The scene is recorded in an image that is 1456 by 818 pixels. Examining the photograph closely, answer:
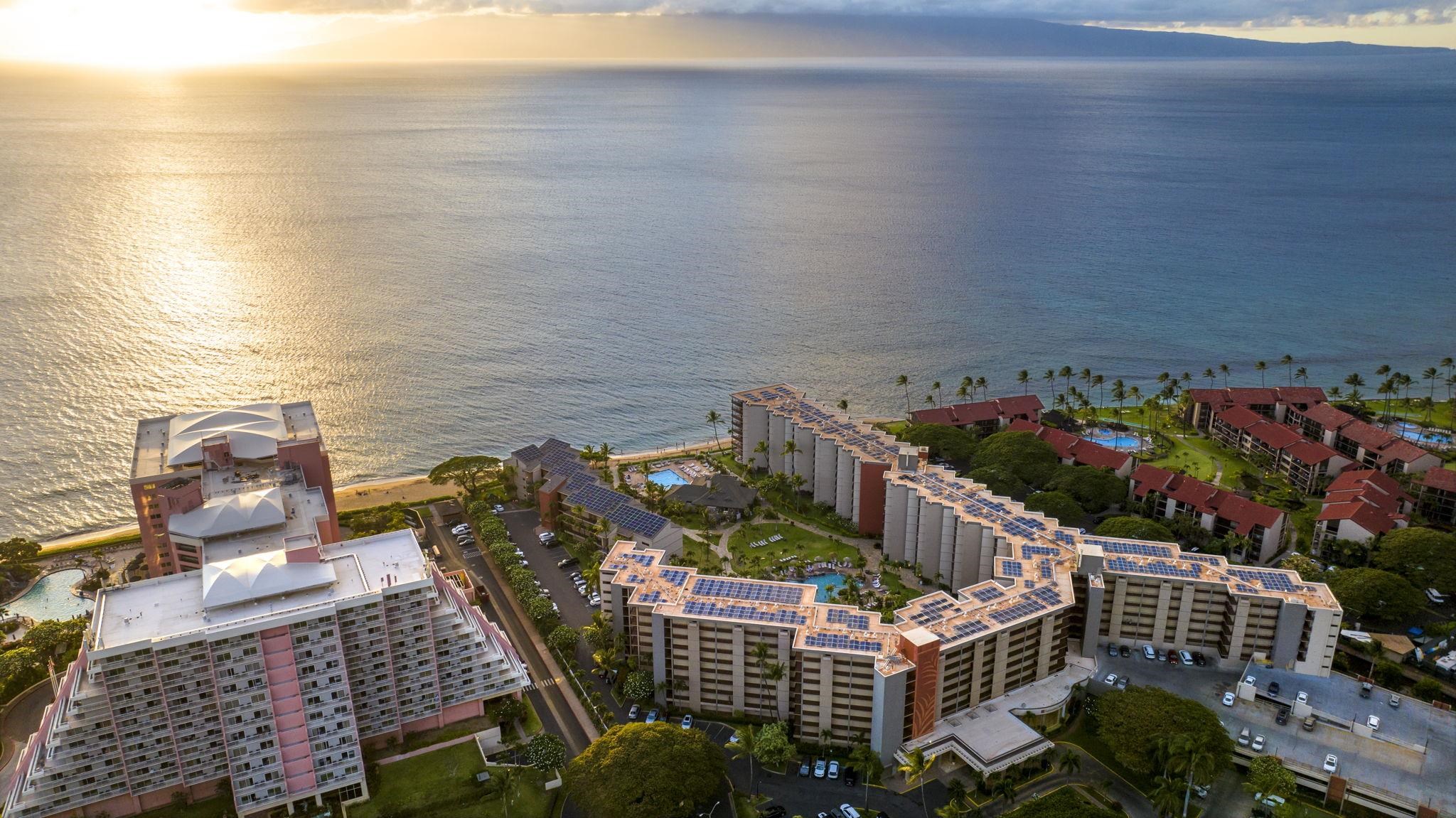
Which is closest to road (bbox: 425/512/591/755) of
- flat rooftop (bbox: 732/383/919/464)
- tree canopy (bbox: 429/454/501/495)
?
tree canopy (bbox: 429/454/501/495)

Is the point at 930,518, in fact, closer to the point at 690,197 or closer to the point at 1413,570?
the point at 1413,570

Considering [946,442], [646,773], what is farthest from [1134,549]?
[646,773]

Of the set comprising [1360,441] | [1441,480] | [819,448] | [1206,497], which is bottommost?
[1206,497]

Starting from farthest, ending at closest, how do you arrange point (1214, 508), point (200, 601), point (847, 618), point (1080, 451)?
1. point (1080, 451)
2. point (1214, 508)
3. point (847, 618)
4. point (200, 601)

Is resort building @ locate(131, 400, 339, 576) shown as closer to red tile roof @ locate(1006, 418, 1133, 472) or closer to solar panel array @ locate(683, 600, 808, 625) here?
solar panel array @ locate(683, 600, 808, 625)

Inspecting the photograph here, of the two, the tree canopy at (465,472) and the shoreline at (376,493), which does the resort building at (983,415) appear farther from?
the tree canopy at (465,472)

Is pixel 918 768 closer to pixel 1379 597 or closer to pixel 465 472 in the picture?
pixel 1379 597

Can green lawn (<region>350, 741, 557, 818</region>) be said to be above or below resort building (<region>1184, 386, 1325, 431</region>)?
below
